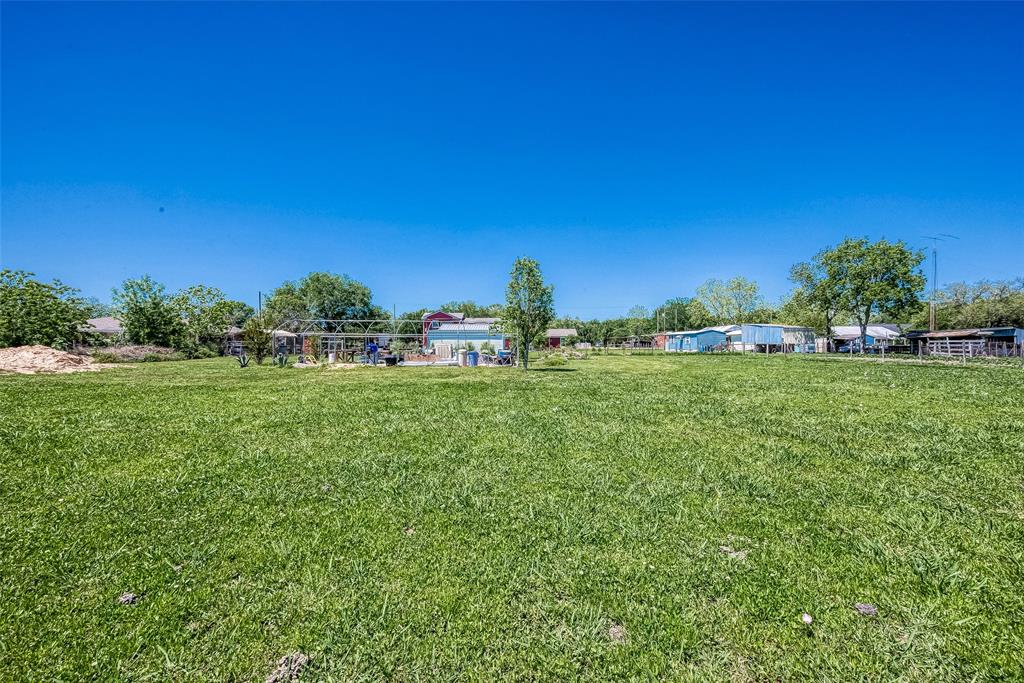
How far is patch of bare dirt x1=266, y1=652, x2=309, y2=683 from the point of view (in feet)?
7.54

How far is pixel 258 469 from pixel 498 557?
3819mm

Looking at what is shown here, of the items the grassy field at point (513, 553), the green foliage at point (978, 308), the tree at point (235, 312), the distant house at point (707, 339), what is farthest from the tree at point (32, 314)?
the green foliage at point (978, 308)

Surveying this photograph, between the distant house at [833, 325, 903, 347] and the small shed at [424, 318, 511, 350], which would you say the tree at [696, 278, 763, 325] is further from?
the small shed at [424, 318, 511, 350]

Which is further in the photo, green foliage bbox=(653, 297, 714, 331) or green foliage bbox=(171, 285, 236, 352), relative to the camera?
green foliage bbox=(653, 297, 714, 331)

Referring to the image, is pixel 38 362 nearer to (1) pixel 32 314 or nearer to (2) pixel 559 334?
(1) pixel 32 314

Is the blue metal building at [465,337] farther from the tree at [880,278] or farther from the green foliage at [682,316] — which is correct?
the green foliage at [682,316]

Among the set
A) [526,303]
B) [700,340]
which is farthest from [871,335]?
[526,303]

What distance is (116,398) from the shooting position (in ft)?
36.8

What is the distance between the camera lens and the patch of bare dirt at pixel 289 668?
2.30m

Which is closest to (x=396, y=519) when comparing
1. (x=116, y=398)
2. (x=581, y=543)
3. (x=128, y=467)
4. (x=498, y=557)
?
(x=498, y=557)

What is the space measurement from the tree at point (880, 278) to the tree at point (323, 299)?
65963 mm

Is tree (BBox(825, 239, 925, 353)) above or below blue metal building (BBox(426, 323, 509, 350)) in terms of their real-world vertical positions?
above

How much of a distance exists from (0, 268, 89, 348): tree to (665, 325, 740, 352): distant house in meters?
65.6

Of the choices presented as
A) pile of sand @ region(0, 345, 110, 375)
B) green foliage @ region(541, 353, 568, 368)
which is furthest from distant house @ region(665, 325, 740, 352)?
pile of sand @ region(0, 345, 110, 375)
